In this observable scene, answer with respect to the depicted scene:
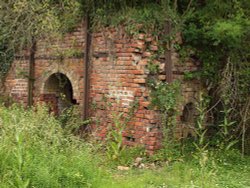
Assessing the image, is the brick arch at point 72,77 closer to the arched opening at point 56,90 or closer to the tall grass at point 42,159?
the arched opening at point 56,90

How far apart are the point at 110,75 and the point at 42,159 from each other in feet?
10.5

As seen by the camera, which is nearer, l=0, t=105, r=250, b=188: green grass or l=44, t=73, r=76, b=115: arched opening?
l=0, t=105, r=250, b=188: green grass

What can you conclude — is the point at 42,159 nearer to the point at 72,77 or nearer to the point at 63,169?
the point at 63,169

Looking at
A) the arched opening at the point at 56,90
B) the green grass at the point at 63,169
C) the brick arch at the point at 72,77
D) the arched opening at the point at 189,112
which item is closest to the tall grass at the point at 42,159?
the green grass at the point at 63,169

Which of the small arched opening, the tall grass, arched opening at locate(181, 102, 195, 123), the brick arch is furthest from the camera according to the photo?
the brick arch

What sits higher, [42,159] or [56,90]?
[56,90]

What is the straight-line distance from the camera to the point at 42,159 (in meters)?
5.59

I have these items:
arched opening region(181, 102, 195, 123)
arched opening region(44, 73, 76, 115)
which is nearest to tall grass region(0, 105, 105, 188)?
arched opening region(181, 102, 195, 123)

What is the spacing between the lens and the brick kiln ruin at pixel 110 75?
25.7 feet

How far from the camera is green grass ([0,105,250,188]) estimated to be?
5.27 meters

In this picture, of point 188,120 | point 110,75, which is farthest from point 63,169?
point 188,120

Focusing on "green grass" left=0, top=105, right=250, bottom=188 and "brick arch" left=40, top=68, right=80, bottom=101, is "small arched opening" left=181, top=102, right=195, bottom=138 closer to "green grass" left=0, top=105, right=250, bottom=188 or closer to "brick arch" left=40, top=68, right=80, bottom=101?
"green grass" left=0, top=105, right=250, bottom=188

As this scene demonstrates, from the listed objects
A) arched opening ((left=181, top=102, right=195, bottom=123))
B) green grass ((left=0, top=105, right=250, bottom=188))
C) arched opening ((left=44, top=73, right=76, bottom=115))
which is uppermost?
arched opening ((left=44, top=73, right=76, bottom=115))

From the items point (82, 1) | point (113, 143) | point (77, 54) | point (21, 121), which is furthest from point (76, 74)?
point (21, 121)
